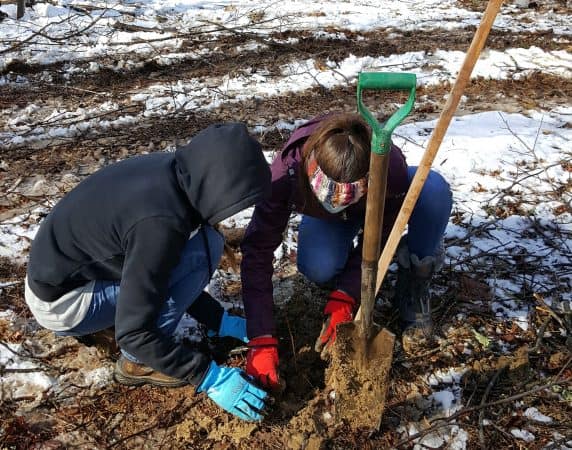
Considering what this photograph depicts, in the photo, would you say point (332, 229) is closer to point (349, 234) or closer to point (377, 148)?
point (349, 234)

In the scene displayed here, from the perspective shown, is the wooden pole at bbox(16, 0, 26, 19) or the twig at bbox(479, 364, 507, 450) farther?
the wooden pole at bbox(16, 0, 26, 19)

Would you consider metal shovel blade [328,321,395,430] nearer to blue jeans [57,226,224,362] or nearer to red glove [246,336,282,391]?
red glove [246,336,282,391]

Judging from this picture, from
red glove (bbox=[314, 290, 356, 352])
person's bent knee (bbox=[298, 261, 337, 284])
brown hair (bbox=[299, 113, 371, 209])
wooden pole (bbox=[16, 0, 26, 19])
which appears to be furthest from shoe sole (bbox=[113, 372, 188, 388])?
wooden pole (bbox=[16, 0, 26, 19])

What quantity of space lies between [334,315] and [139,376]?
831 mm

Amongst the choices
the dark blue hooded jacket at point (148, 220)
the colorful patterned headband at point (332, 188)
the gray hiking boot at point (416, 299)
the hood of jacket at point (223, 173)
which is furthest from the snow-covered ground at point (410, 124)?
the hood of jacket at point (223, 173)

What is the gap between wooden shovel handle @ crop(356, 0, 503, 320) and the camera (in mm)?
1147

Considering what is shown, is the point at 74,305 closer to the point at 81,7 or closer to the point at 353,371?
the point at 353,371

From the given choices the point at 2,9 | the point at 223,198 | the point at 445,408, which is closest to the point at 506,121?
the point at 445,408

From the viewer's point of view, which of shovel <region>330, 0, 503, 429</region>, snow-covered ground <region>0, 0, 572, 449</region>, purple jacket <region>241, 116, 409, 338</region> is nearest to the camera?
shovel <region>330, 0, 503, 429</region>

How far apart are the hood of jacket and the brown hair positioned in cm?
23

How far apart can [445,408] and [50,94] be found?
454 cm

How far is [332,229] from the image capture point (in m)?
2.30

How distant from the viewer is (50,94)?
476 centimetres

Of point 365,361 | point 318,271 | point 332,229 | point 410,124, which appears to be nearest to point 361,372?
point 365,361
